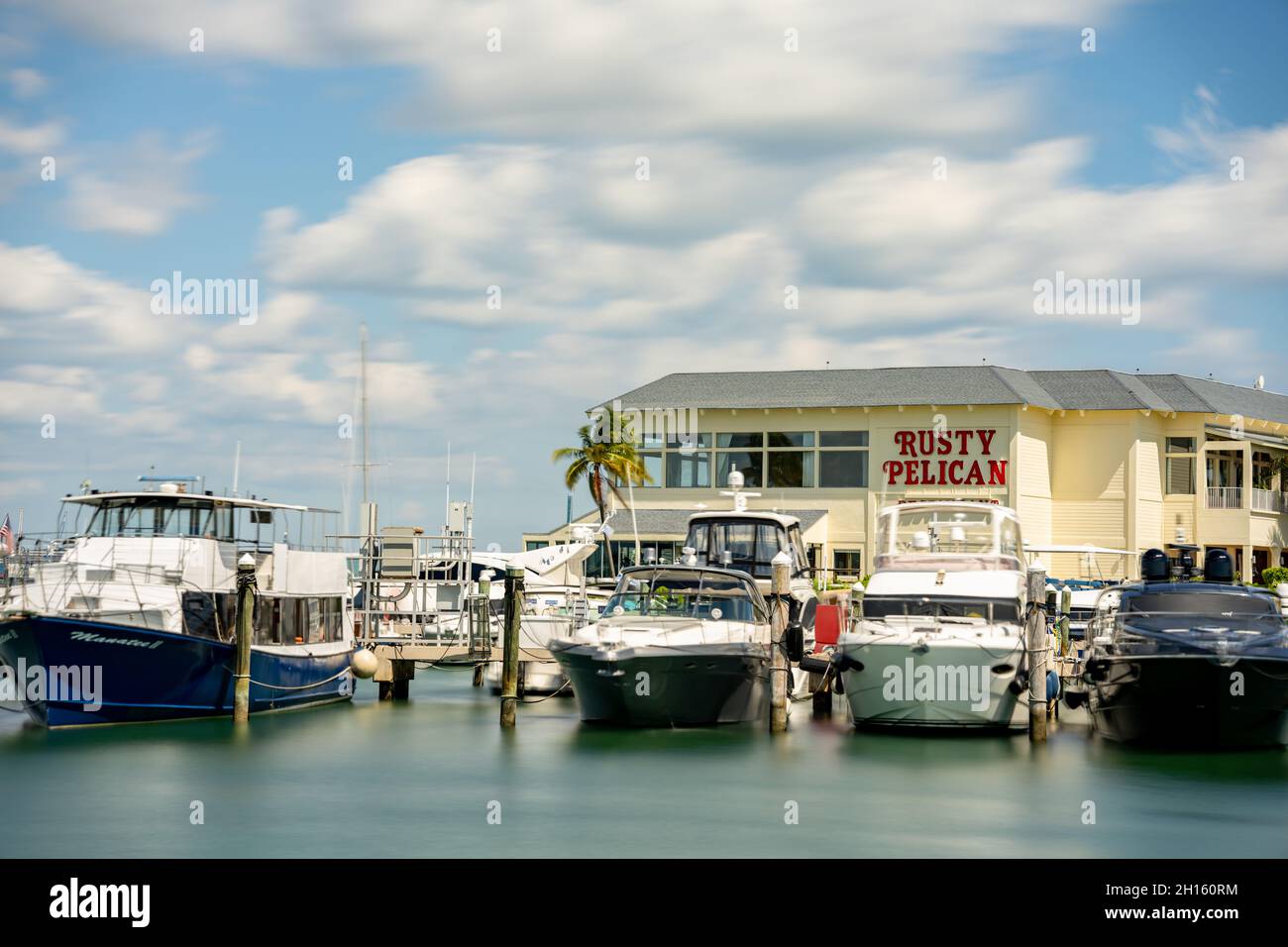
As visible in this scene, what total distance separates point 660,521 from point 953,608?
98.1 ft

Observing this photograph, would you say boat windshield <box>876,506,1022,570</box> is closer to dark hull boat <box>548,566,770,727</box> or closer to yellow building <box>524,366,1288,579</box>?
dark hull boat <box>548,566,770,727</box>

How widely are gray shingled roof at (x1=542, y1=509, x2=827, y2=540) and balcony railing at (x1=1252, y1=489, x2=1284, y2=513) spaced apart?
53.4 ft

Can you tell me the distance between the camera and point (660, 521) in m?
58.4

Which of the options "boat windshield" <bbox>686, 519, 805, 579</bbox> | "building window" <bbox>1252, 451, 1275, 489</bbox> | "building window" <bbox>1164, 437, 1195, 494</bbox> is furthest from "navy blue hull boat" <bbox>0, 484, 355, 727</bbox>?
"building window" <bbox>1252, 451, 1275, 489</bbox>

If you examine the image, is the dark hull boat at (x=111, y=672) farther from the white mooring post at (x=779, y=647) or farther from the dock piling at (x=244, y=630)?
the white mooring post at (x=779, y=647)

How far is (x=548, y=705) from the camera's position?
35.9 meters

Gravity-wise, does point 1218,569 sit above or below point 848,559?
above

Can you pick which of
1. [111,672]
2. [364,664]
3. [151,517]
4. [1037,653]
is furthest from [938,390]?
[111,672]

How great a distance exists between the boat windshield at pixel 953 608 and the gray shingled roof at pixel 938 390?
1068 inches

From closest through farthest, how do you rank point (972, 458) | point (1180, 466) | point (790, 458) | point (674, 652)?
point (674, 652) < point (972, 458) < point (790, 458) < point (1180, 466)

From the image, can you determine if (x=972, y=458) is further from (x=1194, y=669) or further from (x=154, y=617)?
(x=154, y=617)

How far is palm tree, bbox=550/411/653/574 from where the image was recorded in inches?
2318
